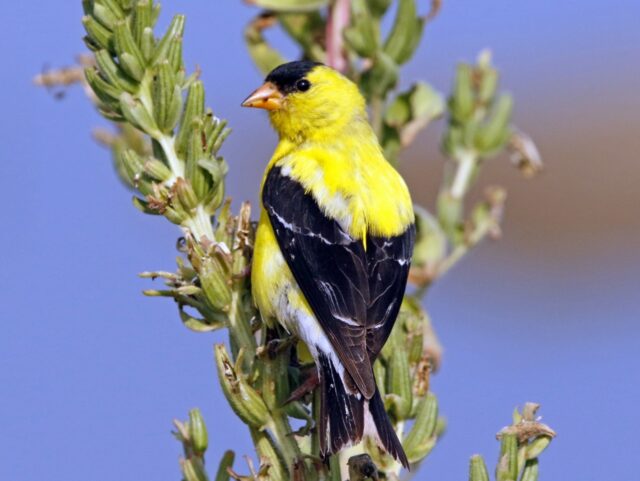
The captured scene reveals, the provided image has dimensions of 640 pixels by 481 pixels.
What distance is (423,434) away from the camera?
2.01m

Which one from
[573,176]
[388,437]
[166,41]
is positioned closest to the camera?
[388,437]

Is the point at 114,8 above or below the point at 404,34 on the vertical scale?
below

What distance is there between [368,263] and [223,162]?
0.52 meters

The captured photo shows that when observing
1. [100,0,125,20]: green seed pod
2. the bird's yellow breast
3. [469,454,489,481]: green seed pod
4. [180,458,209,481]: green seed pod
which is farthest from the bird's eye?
[469,454,489,481]: green seed pod

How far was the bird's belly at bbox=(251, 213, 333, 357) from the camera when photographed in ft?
7.99

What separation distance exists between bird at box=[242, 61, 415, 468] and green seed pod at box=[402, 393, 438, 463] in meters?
0.04

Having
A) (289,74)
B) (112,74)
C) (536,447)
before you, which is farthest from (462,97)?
(536,447)

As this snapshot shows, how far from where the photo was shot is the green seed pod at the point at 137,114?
2066 mm

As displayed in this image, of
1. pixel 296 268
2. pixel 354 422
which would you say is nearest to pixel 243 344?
pixel 354 422

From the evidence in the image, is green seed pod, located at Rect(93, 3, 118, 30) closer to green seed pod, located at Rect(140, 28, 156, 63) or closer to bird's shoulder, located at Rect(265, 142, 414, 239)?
green seed pod, located at Rect(140, 28, 156, 63)

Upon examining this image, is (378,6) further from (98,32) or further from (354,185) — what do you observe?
(98,32)

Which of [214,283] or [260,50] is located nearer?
[214,283]

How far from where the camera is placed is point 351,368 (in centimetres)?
226

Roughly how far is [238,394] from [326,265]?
2.08 feet
